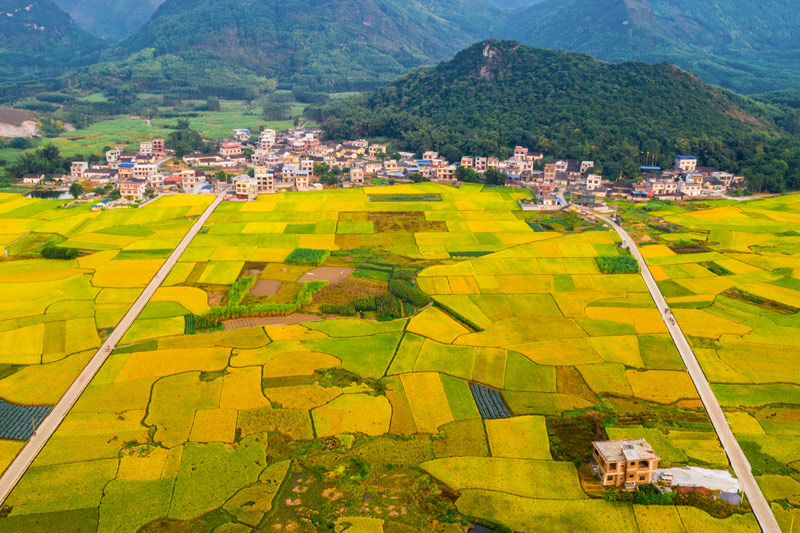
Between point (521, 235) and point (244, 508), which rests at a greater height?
point (521, 235)

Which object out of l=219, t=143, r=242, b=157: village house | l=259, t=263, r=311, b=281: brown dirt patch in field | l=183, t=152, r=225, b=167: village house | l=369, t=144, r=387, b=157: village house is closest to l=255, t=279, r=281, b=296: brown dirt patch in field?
l=259, t=263, r=311, b=281: brown dirt patch in field

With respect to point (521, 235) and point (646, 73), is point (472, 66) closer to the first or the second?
→ point (646, 73)

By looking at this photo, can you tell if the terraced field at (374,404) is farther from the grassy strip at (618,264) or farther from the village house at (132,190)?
the village house at (132,190)

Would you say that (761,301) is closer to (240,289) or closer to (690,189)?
(690,189)

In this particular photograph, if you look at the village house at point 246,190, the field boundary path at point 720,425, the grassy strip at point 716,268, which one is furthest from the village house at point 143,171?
the grassy strip at point 716,268

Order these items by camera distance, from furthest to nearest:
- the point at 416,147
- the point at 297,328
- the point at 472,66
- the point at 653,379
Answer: the point at 472,66 → the point at 416,147 → the point at 297,328 → the point at 653,379

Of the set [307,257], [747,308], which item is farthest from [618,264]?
[307,257]

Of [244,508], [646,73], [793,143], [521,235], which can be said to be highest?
[646,73]

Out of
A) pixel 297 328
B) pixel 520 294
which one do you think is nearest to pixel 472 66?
pixel 520 294
